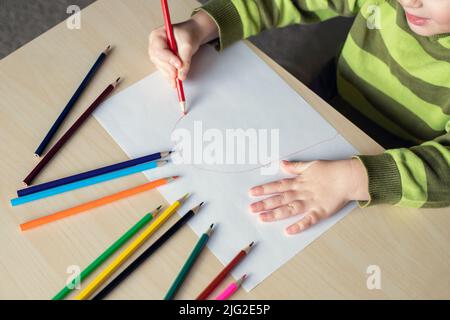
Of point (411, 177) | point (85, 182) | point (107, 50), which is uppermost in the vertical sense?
point (107, 50)

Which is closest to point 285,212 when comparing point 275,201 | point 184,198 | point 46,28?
point 275,201

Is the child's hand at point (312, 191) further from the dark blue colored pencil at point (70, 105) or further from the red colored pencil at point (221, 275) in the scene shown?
the dark blue colored pencil at point (70, 105)

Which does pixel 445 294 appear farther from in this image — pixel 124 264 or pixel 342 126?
pixel 124 264

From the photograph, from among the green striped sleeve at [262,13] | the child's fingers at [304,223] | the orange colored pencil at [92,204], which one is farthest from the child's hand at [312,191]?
the green striped sleeve at [262,13]

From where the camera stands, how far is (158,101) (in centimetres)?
69

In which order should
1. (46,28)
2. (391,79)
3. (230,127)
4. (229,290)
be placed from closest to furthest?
(229,290) < (230,127) < (391,79) < (46,28)

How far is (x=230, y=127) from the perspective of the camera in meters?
0.67

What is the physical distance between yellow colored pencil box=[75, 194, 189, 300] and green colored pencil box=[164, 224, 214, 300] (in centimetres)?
5

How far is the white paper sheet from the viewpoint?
594 millimetres

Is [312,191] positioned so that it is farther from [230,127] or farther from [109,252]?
[109,252]

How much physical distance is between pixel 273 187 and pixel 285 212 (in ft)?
0.11

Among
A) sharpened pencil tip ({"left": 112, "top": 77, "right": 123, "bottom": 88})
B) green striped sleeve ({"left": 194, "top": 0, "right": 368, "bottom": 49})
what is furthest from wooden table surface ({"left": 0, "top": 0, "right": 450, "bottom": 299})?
green striped sleeve ({"left": 194, "top": 0, "right": 368, "bottom": 49})
